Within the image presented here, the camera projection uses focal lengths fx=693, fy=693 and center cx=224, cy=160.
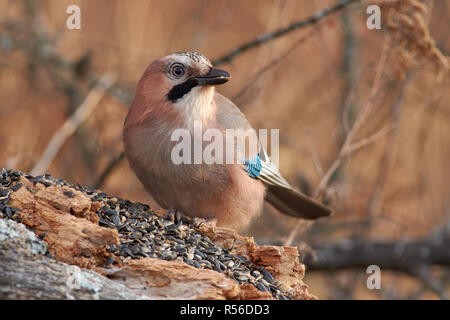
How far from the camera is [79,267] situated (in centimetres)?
372

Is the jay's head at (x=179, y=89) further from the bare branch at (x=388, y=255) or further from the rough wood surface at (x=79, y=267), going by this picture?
the bare branch at (x=388, y=255)

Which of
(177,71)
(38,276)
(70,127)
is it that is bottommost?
(38,276)

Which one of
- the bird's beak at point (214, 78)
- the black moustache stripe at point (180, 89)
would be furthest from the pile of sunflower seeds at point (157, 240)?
the bird's beak at point (214, 78)

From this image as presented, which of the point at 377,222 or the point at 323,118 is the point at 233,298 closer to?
the point at 377,222

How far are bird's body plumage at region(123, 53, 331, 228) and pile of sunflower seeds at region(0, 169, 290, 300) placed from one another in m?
0.56

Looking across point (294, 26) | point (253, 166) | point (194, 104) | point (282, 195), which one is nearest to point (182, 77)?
point (194, 104)

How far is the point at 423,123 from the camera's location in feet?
31.2

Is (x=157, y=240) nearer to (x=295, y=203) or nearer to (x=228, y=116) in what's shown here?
(x=228, y=116)

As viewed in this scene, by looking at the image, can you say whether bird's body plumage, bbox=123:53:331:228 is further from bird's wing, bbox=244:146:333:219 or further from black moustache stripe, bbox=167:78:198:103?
bird's wing, bbox=244:146:333:219

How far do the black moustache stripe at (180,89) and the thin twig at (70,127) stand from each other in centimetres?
179

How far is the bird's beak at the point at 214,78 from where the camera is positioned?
5289 millimetres

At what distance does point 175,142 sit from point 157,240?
1.15 metres

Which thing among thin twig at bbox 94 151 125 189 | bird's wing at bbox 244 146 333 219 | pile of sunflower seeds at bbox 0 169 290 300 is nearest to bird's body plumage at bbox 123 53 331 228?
bird's wing at bbox 244 146 333 219
